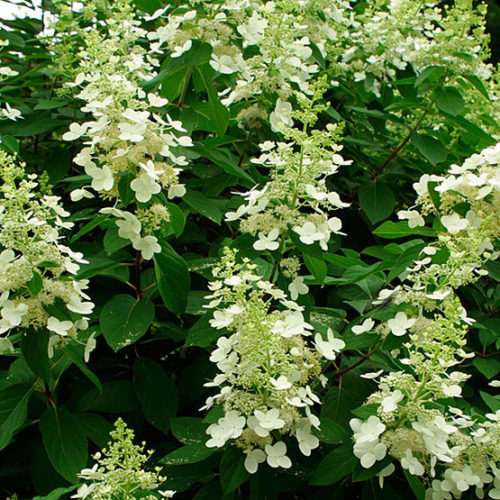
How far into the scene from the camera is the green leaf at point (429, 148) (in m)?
2.99

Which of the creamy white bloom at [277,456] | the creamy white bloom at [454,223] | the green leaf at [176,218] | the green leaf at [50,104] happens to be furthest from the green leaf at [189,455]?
the green leaf at [50,104]

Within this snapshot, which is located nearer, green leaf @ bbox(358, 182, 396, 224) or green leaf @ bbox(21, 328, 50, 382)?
green leaf @ bbox(21, 328, 50, 382)

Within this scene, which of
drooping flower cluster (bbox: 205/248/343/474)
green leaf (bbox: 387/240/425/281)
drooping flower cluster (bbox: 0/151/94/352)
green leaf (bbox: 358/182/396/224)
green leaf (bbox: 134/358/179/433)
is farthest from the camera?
green leaf (bbox: 358/182/396/224)

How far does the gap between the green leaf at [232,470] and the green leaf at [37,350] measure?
573 mm

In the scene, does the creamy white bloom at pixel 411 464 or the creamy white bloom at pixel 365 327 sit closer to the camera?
the creamy white bloom at pixel 411 464

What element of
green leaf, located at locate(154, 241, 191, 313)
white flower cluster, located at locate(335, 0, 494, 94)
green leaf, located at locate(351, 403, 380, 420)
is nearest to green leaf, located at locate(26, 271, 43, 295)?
green leaf, located at locate(154, 241, 191, 313)

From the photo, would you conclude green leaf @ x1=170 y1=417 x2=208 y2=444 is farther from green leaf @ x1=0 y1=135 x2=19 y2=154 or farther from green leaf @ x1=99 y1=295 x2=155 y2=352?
green leaf @ x1=0 y1=135 x2=19 y2=154

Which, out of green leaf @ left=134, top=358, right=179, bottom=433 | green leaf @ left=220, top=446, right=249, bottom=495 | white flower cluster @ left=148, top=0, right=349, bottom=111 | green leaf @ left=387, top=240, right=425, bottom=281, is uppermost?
white flower cluster @ left=148, top=0, right=349, bottom=111

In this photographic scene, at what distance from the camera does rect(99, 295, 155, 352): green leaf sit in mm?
2016

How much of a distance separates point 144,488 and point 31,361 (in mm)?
562

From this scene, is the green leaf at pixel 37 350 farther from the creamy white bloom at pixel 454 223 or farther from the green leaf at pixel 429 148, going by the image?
the green leaf at pixel 429 148

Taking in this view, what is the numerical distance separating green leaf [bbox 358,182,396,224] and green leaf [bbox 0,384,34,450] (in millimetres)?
1663

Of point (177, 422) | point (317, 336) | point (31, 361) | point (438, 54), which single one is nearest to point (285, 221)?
point (317, 336)

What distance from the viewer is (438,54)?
3.00 m
